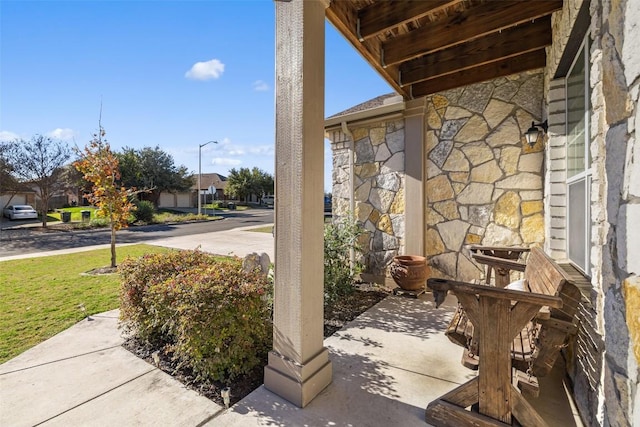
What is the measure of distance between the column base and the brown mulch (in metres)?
0.21

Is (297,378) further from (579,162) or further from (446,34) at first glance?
(446,34)

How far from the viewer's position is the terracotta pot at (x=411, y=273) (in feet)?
14.1

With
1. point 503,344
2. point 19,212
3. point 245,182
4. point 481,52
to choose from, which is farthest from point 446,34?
point 245,182

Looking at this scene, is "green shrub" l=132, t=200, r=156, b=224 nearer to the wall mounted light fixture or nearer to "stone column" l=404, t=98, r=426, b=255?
"stone column" l=404, t=98, r=426, b=255

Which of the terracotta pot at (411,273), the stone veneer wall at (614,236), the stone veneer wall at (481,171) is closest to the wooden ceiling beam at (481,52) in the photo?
the stone veneer wall at (481,171)

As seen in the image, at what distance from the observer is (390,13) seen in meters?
2.96

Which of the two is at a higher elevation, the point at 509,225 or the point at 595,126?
the point at 595,126

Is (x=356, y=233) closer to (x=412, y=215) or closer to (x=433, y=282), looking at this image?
(x=412, y=215)

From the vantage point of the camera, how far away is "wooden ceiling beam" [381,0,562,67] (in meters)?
2.82

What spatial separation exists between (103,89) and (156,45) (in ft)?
13.2

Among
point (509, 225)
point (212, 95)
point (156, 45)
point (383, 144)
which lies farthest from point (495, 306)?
point (212, 95)

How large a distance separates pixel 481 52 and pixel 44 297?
7.52 m

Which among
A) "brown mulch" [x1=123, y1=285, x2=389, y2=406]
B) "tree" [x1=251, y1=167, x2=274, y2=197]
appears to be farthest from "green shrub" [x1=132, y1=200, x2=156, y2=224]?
"tree" [x1=251, y1=167, x2=274, y2=197]

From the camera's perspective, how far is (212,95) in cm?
855
